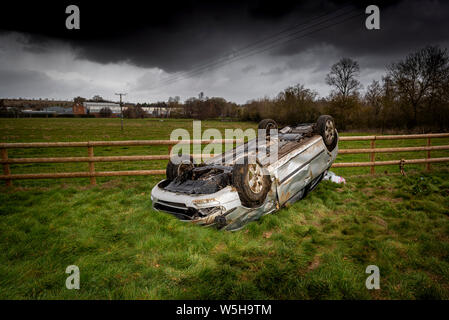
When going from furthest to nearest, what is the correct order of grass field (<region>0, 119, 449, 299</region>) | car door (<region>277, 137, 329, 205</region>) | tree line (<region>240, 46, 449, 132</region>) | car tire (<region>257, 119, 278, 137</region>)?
tree line (<region>240, 46, 449, 132</region>) → car tire (<region>257, 119, 278, 137</region>) → car door (<region>277, 137, 329, 205</region>) → grass field (<region>0, 119, 449, 299</region>)

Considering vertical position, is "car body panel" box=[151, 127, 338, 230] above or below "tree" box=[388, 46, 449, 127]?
below

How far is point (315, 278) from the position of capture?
275 centimetres

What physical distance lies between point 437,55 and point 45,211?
1475 inches

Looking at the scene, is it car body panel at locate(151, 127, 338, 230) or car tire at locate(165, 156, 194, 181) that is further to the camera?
car tire at locate(165, 156, 194, 181)

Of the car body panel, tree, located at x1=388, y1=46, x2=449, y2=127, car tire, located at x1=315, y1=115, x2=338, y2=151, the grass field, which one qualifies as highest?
tree, located at x1=388, y1=46, x2=449, y2=127

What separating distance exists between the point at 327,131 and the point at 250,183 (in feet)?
8.82

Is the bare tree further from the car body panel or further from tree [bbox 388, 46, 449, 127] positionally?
the car body panel

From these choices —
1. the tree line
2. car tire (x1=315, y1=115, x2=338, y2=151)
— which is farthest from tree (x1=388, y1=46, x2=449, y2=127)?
car tire (x1=315, y1=115, x2=338, y2=151)

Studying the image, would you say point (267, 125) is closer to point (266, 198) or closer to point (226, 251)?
point (266, 198)

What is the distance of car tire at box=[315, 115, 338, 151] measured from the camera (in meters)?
5.42

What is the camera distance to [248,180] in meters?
3.75

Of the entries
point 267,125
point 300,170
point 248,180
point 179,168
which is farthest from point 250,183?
point 267,125

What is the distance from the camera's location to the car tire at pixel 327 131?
5.42 m

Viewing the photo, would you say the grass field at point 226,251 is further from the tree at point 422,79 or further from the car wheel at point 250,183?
the tree at point 422,79
